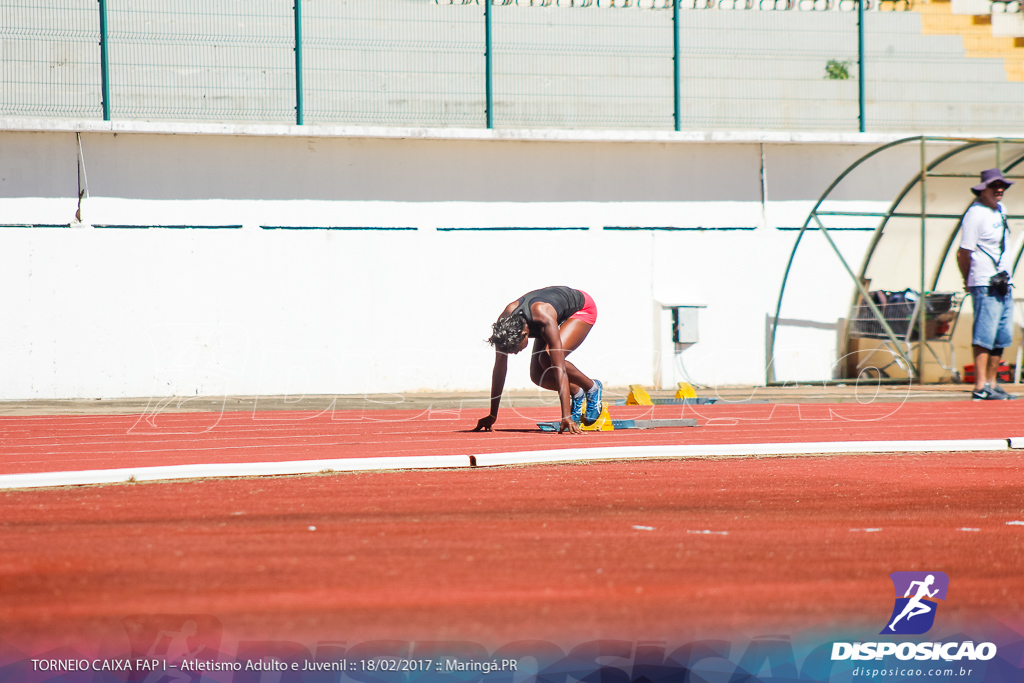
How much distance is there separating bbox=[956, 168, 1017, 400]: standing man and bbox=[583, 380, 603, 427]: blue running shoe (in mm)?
5215

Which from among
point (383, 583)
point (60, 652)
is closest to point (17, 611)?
point (60, 652)

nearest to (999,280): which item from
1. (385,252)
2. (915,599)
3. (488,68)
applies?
(488,68)

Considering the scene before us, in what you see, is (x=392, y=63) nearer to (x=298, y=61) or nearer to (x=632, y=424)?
(x=298, y=61)

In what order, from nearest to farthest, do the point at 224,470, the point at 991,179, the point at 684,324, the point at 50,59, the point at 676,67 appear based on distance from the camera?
1. the point at 224,470
2. the point at 991,179
3. the point at 50,59
4. the point at 684,324
5. the point at 676,67

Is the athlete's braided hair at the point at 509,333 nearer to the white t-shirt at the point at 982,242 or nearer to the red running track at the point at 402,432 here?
the red running track at the point at 402,432

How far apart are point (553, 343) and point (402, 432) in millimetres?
1952

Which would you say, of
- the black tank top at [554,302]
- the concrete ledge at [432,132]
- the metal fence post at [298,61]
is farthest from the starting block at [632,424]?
the metal fence post at [298,61]

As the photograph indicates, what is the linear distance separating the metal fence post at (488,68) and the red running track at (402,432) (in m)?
5.17

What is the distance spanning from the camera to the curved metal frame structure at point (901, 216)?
15250mm

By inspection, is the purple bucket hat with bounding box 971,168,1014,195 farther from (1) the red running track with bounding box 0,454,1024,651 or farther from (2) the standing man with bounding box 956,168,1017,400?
(1) the red running track with bounding box 0,454,1024,651

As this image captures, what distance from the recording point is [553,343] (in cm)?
895

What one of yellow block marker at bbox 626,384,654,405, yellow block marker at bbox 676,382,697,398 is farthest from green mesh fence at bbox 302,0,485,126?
yellow block marker at bbox 626,384,654,405

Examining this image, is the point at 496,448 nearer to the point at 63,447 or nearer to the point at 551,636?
the point at 63,447

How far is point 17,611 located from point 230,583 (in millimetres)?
739
